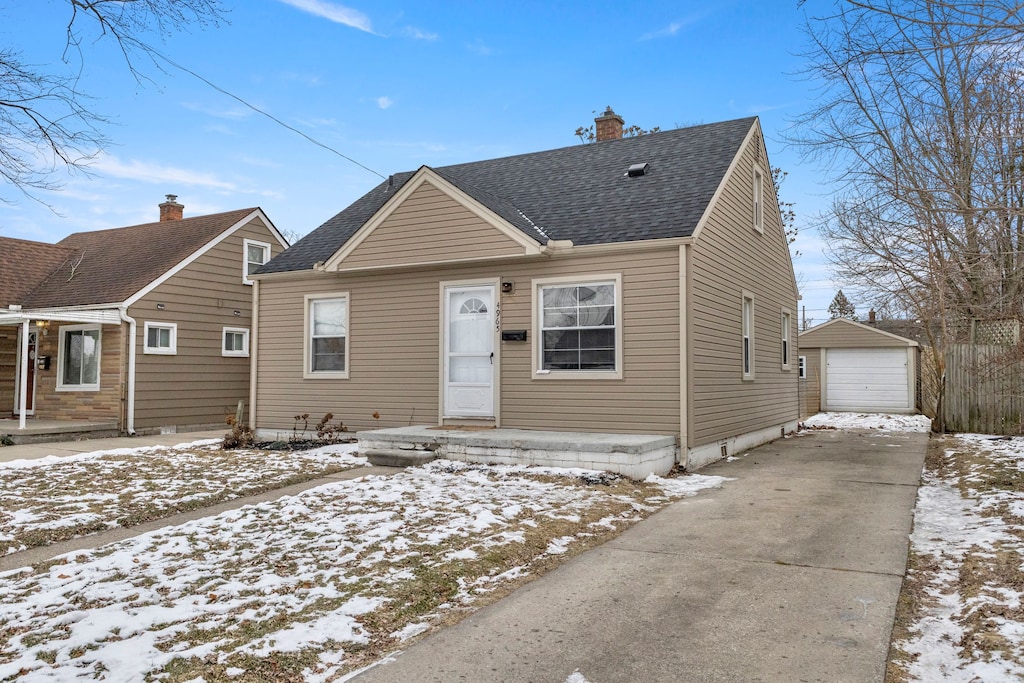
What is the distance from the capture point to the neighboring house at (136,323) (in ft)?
48.4

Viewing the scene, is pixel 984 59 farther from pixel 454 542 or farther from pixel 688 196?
pixel 454 542

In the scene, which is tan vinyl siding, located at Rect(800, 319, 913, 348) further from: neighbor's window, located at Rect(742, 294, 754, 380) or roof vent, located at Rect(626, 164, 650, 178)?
roof vent, located at Rect(626, 164, 650, 178)

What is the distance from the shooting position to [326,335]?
12531 millimetres

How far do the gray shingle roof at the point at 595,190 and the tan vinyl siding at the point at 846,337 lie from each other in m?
12.8

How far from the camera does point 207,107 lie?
13922mm

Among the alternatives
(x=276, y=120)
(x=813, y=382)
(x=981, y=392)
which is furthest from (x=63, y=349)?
(x=813, y=382)

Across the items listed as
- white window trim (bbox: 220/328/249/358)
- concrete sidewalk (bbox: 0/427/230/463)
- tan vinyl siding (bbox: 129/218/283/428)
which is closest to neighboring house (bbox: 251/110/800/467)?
concrete sidewalk (bbox: 0/427/230/463)

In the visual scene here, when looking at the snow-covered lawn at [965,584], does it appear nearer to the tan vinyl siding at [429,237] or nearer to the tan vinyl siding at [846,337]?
the tan vinyl siding at [429,237]

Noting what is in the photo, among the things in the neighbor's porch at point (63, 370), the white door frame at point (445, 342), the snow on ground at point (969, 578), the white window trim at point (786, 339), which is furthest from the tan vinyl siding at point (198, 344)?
the snow on ground at point (969, 578)

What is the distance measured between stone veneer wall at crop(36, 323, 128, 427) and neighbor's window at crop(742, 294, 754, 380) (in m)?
12.3

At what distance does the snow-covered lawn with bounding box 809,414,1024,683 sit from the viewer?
3314mm

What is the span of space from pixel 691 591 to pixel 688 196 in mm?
7263

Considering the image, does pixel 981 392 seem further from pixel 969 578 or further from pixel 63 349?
pixel 63 349

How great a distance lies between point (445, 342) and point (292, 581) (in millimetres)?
6810
